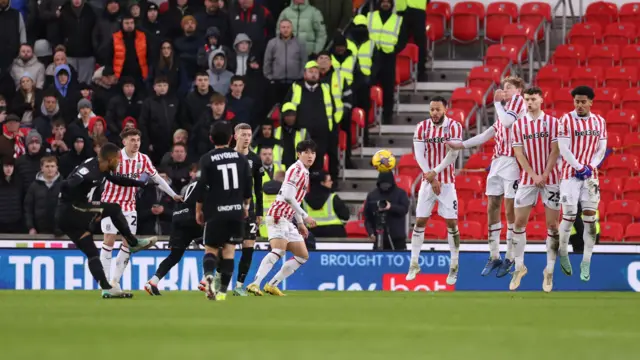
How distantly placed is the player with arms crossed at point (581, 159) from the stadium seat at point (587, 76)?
8.15m

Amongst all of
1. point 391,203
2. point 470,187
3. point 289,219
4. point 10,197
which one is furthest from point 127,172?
point 470,187

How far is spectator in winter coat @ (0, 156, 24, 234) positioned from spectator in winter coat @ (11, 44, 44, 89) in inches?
112

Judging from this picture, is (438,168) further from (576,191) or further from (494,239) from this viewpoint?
(576,191)

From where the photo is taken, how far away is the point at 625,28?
86.0 ft

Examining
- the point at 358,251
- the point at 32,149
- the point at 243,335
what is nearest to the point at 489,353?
the point at 243,335

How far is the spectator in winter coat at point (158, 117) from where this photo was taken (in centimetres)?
2327

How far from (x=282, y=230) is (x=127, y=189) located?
2.58 m

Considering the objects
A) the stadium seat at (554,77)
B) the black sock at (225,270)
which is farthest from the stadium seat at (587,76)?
the black sock at (225,270)

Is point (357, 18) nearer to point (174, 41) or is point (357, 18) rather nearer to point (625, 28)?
point (174, 41)

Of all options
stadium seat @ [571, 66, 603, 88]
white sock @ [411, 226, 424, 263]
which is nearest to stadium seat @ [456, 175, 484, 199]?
stadium seat @ [571, 66, 603, 88]

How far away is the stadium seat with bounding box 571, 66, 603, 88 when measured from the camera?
25141 millimetres

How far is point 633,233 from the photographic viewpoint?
72.4 ft

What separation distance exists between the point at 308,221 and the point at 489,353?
7983 millimetres

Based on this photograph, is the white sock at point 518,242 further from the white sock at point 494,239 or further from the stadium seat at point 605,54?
the stadium seat at point 605,54
